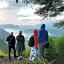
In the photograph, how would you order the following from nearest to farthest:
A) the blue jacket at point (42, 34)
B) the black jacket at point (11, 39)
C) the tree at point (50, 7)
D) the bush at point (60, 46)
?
the blue jacket at point (42, 34) < the tree at point (50, 7) < the black jacket at point (11, 39) < the bush at point (60, 46)

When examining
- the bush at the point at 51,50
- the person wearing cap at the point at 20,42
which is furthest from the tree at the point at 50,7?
the bush at the point at 51,50

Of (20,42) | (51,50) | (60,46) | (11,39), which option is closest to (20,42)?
(20,42)

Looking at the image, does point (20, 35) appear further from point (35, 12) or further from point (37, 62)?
point (37, 62)

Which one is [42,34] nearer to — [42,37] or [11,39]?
[42,37]

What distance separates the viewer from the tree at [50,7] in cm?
1478

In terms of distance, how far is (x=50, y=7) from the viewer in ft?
49.3

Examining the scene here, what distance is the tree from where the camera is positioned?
48.5 ft

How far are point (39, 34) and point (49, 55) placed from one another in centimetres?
590

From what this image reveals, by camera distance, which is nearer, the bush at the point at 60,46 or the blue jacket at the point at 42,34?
the blue jacket at the point at 42,34

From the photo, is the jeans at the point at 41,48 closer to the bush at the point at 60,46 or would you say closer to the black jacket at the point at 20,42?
the black jacket at the point at 20,42

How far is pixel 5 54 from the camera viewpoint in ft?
65.3

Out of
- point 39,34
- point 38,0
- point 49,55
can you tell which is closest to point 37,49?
point 39,34

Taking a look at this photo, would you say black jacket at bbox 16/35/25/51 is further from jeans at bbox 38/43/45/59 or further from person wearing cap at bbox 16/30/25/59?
jeans at bbox 38/43/45/59

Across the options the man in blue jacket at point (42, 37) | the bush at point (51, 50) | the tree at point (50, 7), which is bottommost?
the bush at point (51, 50)
